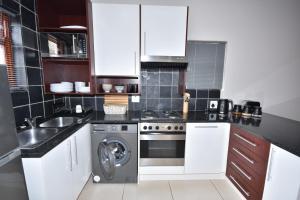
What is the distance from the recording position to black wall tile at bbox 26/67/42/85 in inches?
65.7

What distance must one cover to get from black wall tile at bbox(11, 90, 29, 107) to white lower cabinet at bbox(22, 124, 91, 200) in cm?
62

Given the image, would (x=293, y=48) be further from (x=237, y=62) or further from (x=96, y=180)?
(x=96, y=180)

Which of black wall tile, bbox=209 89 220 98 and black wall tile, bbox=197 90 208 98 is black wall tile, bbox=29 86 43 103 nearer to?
black wall tile, bbox=197 90 208 98

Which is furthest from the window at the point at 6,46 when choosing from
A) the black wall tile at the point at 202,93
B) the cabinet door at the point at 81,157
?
the black wall tile at the point at 202,93

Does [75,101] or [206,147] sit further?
[75,101]

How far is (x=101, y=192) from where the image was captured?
6.10 feet

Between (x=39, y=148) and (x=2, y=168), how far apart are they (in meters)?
0.24

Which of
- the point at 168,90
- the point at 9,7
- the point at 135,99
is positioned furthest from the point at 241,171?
the point at 9,7

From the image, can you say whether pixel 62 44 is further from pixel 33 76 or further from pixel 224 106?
pixel 224 106

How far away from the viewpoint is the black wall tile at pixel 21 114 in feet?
4.84

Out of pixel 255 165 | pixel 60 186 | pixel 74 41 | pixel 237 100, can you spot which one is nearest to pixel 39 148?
pixel 60 186

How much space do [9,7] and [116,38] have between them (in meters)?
1.02

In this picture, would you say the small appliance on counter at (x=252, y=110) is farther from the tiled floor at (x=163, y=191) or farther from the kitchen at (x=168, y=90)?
the tiled floor at (x=163, y=191)

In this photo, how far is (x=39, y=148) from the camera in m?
1.07
